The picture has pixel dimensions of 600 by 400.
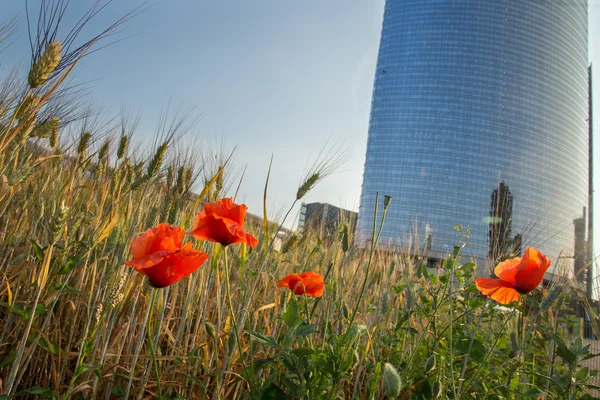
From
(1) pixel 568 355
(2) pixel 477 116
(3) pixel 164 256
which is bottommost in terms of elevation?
(1) pixel 568 355

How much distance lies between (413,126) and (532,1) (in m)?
24.1

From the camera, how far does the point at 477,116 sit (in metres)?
55.3

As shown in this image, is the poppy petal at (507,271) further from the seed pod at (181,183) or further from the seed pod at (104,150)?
the seed pod at (104,150)

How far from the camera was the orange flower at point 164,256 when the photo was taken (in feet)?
1.99

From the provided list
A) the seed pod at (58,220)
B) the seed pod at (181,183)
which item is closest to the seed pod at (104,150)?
the seed pod at (181,183)

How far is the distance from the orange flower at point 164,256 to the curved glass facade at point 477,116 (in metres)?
54.6

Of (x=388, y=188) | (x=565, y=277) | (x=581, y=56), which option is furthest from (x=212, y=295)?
(x=581, y=56)

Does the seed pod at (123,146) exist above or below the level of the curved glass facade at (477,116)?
below

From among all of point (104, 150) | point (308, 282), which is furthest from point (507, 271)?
point (104, 150)

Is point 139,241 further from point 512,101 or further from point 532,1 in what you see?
point 532,1

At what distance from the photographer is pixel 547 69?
187 feet

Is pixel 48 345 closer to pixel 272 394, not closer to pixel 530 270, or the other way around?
pixel 272 394

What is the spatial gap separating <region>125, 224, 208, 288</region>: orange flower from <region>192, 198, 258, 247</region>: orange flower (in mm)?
114

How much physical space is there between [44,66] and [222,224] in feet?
1.39
